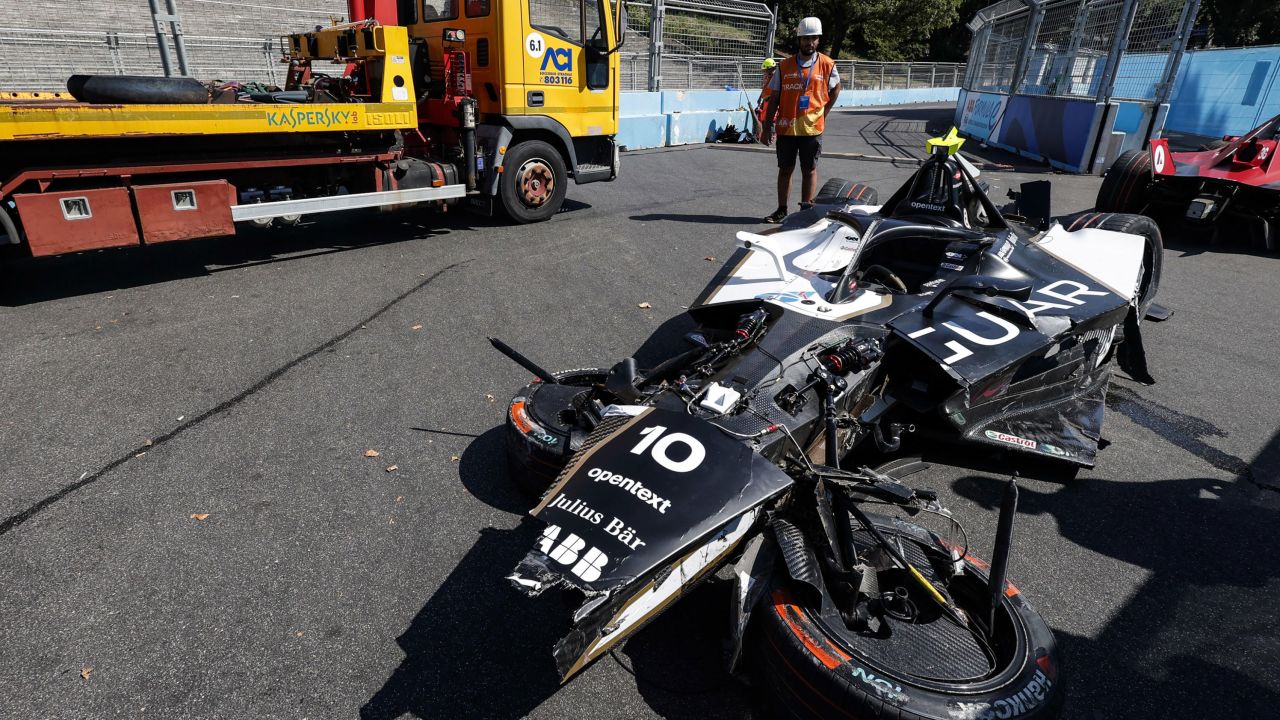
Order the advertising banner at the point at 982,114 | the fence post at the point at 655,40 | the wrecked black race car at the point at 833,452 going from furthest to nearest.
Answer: the advertising banner at the point at 982,114, the fence post at the point at 655,40, the wrecked black race car at the point at 833,452

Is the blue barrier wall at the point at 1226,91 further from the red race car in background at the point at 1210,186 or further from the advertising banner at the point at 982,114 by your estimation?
the red race car in background at the point at 1210,186

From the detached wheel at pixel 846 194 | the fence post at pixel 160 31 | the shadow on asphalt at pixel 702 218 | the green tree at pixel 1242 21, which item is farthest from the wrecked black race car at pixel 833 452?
the green tree at pixel 1242 21

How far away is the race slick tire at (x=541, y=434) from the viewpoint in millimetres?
3029

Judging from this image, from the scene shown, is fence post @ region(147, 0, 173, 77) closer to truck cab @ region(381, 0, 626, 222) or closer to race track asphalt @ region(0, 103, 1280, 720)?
truck cab @ region(381, 0, 626, 222)

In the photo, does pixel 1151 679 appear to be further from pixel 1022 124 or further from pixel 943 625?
pixel 1022 124

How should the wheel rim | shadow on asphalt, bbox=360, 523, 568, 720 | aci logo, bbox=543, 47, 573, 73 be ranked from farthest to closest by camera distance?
the wheel rim
aci logo, bbox=543, 47, 573, 73
shadow on asphalt, bbox=360, 523, 568, 720

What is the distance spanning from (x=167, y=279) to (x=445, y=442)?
4183mm

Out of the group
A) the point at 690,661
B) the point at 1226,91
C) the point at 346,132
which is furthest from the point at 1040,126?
the point at 690,661

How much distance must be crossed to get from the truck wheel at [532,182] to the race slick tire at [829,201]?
3.56 meters

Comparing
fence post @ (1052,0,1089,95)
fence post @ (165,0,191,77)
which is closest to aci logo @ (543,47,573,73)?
fence post @ (165,0,191,77)

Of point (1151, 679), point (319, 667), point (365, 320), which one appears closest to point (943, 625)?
point (1151, 679)

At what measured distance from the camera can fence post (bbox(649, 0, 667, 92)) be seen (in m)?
15.4

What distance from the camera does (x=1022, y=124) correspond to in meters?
16.1

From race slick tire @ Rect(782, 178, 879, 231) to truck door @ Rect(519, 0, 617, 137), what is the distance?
3.50 metres
